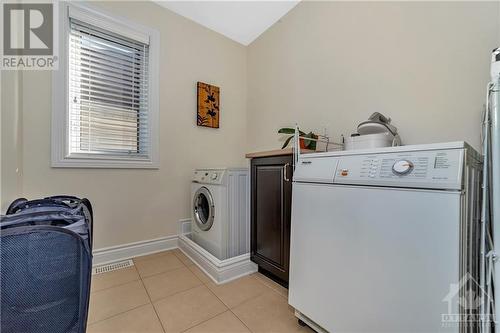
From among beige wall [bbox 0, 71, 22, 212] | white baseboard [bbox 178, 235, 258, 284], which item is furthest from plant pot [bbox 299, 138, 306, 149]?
beige wall [bbox 0, 71, 22, 212]

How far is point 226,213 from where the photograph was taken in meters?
1.76

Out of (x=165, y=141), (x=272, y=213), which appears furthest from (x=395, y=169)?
(x=165, y=141)

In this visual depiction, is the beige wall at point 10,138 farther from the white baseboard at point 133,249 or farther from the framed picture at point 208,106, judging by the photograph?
the framed picture at point 208,106

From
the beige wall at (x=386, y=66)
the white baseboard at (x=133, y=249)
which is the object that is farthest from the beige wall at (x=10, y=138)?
the beige wall at (x=386, y=66)

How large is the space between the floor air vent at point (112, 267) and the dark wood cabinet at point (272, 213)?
1168 mm

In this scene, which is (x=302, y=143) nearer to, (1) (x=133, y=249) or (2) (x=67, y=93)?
(1) (x=133, y=249)

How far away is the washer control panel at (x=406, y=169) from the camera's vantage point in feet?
2.25

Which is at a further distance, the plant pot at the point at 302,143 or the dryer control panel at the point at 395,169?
the plant pot at the point at 302,143

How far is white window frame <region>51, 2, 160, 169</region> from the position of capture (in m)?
1.74

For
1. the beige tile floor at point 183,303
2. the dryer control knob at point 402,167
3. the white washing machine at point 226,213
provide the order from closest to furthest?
1. the dryer control knob at point 402,167
2. the beige tile floor at point 183,303
3. the white washing machine at point 226,213

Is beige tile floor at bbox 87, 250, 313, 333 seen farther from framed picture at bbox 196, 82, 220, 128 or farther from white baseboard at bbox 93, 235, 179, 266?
framed picture at bbox 196, 82, 220, 128

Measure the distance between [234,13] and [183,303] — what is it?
279 cm

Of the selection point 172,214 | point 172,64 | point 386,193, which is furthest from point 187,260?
point 172,64

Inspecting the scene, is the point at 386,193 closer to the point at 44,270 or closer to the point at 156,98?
the point at 44,270
